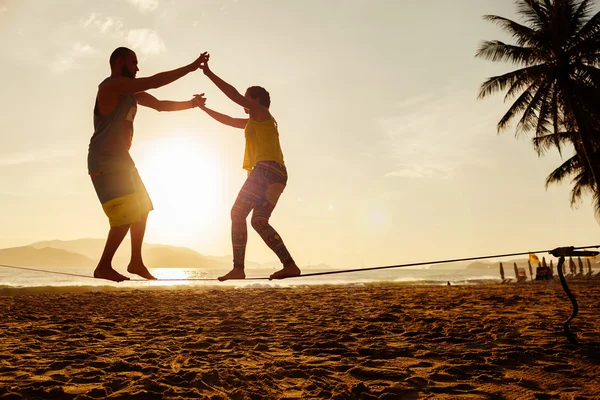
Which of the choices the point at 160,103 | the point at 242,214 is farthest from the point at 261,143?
the point at 160,103

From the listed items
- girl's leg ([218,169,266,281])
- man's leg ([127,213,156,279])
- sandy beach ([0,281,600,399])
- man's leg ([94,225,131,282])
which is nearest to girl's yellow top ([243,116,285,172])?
girl's leg ([218,169,266,281])

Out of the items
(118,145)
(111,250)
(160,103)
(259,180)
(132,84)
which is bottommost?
(111,250)

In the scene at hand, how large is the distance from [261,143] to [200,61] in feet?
2.77

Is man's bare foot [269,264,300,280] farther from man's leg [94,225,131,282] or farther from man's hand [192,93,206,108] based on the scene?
man's hand [192,93,206,108]

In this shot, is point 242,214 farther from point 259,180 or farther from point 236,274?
point 236,274

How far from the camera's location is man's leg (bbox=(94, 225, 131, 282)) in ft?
9.80

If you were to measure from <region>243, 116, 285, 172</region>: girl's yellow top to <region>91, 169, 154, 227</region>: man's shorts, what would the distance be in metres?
1.05

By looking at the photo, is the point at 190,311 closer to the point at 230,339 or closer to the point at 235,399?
the point at 230,339

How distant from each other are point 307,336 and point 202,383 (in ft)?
9.33

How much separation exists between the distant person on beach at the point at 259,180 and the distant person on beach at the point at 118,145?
0.69m

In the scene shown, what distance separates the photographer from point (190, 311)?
10.8 metres

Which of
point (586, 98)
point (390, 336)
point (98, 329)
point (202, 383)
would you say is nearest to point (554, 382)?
point (390, 336)

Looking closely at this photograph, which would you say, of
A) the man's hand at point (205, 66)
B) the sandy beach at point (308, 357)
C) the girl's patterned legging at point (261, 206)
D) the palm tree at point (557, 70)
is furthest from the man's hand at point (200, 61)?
the palm tree at point (557, 70)

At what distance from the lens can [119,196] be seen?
2.94 m
